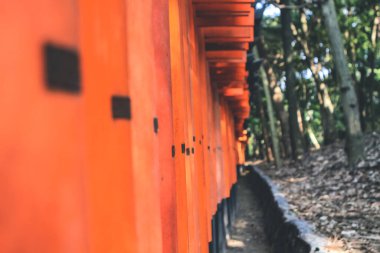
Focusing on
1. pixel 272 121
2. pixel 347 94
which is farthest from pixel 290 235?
pixel 272 121

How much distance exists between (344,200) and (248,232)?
3999mm

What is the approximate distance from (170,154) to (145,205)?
54.3 inches

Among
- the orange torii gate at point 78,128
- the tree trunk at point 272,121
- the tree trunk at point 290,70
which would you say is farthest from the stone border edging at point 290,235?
the tree trunk at point 272,121

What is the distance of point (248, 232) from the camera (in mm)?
12023

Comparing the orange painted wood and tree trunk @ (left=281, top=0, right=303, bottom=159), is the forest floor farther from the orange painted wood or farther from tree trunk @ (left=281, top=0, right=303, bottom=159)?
tree trunk @ (left=281, top=0, right=303, bottom=159)

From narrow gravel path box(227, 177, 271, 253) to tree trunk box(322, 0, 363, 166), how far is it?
8.79 ft

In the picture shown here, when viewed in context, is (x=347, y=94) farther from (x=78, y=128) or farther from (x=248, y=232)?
(x=78, y=128)

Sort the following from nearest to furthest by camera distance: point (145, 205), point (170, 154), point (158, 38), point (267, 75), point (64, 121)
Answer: point (64, 121), point (145, 205), point (158, 38), point (170, 154), point (267, 75)

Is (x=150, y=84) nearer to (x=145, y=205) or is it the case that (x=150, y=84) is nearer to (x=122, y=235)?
(x=145, y=205)

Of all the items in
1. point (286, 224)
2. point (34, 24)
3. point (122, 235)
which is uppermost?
point (34, 24)

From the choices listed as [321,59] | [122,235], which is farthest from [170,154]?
[321,59]

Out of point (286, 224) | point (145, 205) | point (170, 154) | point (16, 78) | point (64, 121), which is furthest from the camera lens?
point (286, 224)

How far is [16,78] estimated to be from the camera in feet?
2.99

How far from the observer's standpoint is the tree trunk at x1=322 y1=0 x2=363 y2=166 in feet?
35.8
